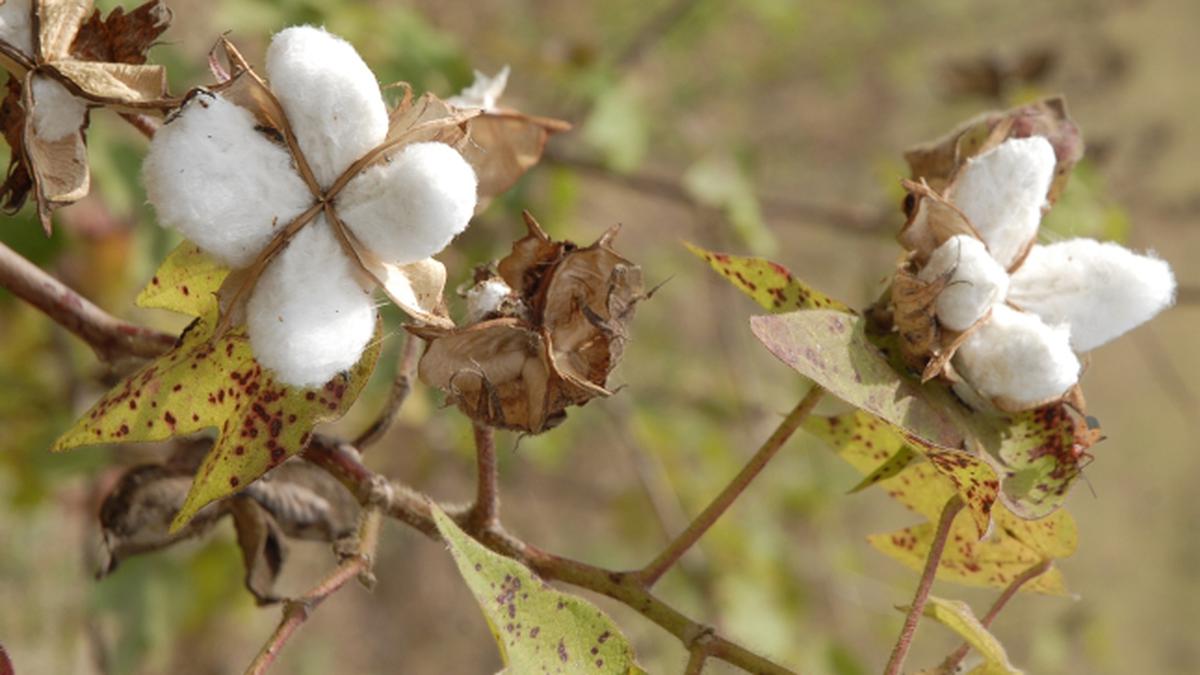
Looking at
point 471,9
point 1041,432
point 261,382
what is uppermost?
point 471,9

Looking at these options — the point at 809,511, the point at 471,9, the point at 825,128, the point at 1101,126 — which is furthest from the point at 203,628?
the point at 1101,126

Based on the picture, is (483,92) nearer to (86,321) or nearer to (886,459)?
(86,321)

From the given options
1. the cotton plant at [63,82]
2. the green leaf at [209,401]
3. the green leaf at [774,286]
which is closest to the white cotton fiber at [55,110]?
the cotton plant at [63,82]

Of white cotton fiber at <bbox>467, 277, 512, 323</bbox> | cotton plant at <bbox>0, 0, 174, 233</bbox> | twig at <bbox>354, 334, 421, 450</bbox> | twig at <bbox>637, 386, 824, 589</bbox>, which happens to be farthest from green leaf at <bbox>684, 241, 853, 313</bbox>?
cotton plant at <bbox>0, 0, 174, 233</bbox>

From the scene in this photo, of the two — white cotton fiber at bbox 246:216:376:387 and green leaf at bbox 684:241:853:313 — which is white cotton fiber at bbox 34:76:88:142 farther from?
green leaf at bbox 684:241:853:313

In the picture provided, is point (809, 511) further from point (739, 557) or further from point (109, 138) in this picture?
point (109, 138)

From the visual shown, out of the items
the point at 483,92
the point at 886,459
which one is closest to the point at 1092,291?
the point at 886,459
